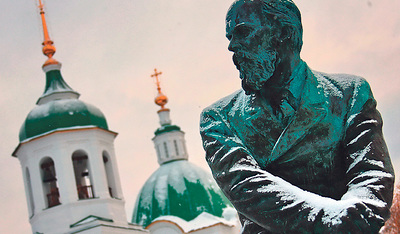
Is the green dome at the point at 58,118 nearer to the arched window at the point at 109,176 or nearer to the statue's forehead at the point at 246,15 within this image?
the arched window at the point at 109,176

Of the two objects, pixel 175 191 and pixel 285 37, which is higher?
pixel 175 191

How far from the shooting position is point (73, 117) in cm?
3083

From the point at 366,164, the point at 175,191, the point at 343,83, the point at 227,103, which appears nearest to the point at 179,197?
the point at 175,191

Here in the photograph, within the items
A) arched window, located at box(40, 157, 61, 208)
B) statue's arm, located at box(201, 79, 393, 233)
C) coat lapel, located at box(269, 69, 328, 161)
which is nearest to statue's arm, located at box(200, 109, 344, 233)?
statue's arm, located at box(201, 79, 393, 233)

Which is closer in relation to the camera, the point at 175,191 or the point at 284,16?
the point at 284,16

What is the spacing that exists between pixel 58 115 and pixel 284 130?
2863cm

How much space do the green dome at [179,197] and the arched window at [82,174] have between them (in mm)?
6596

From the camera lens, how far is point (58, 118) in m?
30.9

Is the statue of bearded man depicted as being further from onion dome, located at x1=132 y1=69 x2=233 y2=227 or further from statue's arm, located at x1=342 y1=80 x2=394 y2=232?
onion dome, located at x1=132 y1=69 x2=233 y2=227

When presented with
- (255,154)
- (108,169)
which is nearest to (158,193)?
(108,169)

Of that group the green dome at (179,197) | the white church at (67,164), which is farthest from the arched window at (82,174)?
the green dome at (179,197)

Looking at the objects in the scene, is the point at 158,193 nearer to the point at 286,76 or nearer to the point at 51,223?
the point at 51,223

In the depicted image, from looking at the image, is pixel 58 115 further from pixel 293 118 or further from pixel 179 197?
pixel 293 118

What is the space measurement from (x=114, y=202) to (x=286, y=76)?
2875 cm
